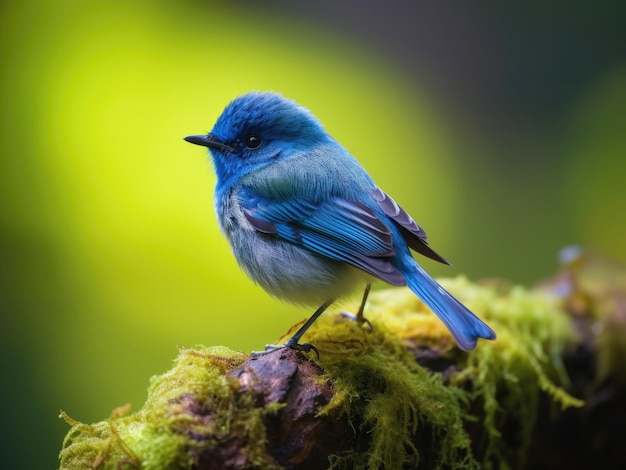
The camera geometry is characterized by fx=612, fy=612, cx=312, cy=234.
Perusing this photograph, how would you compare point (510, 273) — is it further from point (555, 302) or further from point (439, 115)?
point (555, 302)

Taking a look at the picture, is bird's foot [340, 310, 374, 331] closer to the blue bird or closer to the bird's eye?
the blue bird

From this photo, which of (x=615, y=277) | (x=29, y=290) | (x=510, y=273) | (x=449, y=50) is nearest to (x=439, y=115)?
(x=449, y=50)

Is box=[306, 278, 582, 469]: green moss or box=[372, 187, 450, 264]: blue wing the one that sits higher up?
box=[372, 187, 450, 264]: blue wing

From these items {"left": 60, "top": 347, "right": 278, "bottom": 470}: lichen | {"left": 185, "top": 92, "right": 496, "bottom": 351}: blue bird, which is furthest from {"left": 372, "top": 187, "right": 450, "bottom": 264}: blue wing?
{"left": 60, "top": 347, "right": 278, "bottom": 470}: lichen

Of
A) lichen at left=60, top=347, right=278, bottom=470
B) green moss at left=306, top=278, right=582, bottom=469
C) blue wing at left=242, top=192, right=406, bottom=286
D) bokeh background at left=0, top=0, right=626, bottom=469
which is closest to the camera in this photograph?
lichen at left=60, top=347, right=278, bottom=470

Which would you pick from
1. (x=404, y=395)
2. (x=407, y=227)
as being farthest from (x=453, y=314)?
(x=407, y=227)

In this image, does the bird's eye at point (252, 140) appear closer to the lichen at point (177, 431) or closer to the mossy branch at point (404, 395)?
the mossy branch at point (404, 395)

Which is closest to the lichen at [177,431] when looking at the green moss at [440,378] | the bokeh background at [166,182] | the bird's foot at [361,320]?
the green moss at [440,378]
